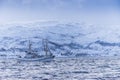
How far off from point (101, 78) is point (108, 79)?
2756 mm

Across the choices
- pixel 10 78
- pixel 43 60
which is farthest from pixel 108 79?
pixel 43 60

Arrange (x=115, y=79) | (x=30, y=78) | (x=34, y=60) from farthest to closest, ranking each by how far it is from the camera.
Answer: (x=34, y=60) → (x=30, y=78) → (x=115, y=79)

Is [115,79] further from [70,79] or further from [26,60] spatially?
[26,60]

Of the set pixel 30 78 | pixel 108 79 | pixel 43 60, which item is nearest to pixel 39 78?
pixel 30 78

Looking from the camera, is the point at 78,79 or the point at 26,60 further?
the point at 26,60

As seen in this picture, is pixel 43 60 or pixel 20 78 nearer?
pixel 20 78

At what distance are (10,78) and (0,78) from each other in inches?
94.8

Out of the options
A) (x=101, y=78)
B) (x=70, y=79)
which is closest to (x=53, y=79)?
(x=70, y=79)

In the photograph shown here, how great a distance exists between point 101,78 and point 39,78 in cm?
1429

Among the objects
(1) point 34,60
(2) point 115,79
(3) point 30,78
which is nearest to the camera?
(2) point 115,79

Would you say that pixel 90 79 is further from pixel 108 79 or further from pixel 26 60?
pixel 26 60

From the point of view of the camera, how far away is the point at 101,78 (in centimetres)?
9006

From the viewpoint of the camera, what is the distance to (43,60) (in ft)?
646

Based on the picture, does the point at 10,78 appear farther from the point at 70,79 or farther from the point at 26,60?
the point at 26,60
